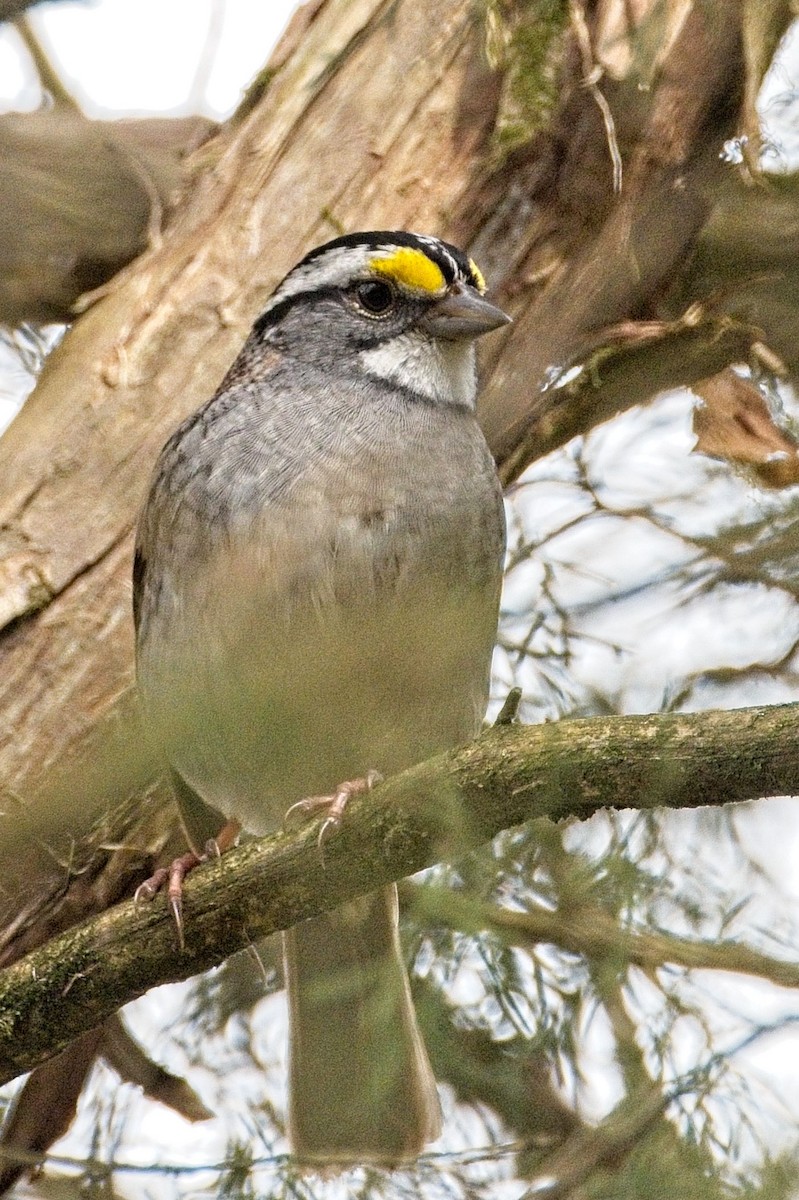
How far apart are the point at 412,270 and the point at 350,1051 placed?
221 cm

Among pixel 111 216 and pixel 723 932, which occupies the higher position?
pixel 111 216

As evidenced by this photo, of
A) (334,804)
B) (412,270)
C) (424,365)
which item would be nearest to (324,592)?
(334,804)

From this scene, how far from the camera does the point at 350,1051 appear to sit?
483cm

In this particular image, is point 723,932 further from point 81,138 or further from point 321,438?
point 81,138

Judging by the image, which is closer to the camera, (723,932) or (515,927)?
(723,932)

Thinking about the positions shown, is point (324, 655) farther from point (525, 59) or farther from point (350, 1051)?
point (525, 59)

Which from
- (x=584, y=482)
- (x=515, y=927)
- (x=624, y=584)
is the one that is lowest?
(x=515, y=927)

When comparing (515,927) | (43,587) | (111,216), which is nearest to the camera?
(515,927)

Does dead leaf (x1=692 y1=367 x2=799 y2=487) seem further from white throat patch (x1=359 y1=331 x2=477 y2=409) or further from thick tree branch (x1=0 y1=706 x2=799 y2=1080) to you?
thick tree branch (x1=0 y1=706 x2=799 y2=1080)

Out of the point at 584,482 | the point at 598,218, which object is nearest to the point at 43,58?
the point at 598,218

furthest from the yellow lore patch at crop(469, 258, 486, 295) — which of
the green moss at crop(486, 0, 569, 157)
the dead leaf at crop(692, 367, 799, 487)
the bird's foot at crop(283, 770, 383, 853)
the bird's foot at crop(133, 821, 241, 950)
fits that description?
the bird's foot at crop(133, 821, 241, 950)

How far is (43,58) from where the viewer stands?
237 inches

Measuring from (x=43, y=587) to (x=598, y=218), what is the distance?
6.50ft

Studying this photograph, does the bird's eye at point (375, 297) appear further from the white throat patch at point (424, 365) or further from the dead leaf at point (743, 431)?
the dead leaf at point (743, 431)
